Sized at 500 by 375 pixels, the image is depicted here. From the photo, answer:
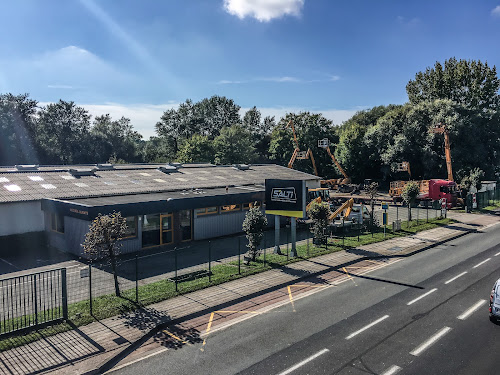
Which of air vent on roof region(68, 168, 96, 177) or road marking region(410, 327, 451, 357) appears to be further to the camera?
air vent on roof region(68, 168, 96, 177)

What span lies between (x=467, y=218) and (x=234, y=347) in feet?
109

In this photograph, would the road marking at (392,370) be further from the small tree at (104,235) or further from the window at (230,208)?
the window at (230,208)

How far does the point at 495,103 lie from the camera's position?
231 feet

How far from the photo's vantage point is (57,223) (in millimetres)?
23344

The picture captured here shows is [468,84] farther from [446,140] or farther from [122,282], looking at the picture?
[122,282]

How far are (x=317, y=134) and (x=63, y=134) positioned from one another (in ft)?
183

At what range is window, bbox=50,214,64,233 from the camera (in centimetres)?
2309

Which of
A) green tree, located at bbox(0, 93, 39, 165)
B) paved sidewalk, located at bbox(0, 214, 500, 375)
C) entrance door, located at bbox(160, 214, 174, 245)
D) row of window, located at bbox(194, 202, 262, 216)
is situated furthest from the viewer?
green tree, located at bbox(0, 93, 39, 165)

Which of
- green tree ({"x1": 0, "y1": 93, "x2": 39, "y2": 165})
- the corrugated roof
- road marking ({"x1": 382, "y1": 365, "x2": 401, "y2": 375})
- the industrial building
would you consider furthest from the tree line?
road marking ({"x1": 382, "y1": 365, "x2": 401, "y2": 375})

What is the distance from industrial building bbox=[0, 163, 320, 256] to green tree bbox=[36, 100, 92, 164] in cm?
5432

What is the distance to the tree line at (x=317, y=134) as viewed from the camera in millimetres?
55906

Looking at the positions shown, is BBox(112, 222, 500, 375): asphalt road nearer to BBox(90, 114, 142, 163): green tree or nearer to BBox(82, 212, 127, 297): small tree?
BBox(82, 212, 127, 297): small tree

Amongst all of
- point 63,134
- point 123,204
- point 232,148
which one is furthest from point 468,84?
point 63,134

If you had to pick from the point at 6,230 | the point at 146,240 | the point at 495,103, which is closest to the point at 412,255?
the point at 146,240
